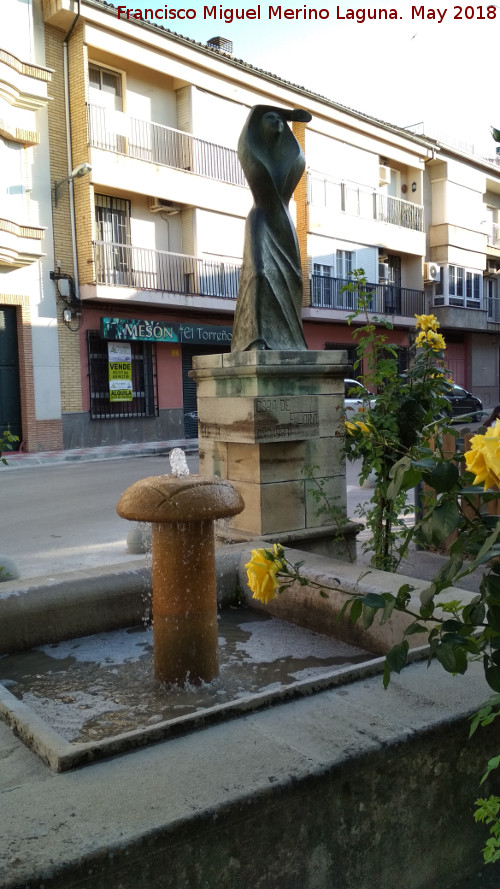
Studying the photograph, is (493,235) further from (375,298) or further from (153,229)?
(153,229)

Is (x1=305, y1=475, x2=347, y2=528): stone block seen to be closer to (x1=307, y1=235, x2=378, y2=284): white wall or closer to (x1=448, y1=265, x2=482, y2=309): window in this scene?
(x1=307, y1=235, x2=378, y2=284): white wall

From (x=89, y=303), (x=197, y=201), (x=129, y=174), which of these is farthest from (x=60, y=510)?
(x=197, y=201)

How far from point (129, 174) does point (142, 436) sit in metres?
6.86

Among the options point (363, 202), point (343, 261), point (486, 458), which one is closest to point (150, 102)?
point (343, 261)

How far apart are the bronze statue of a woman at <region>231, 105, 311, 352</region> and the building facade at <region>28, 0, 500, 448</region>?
10.6 m

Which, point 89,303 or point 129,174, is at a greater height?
point 129,174

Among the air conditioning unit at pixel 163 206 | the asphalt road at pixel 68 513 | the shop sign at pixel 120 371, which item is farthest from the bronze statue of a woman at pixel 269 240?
the air conditioning unit at pixel 163 206

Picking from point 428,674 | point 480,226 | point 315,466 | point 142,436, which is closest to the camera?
point 428,674

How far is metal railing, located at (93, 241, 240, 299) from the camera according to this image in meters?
20.1

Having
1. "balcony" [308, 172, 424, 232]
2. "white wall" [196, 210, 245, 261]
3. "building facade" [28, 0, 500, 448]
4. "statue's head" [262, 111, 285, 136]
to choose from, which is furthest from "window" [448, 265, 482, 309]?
"statue's head" [262, 111, 285, 136]

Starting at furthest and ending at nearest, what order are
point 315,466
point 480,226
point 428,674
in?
point 480,226 < point 315,466 < point 428,674

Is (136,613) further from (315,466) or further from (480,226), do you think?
(480,226)

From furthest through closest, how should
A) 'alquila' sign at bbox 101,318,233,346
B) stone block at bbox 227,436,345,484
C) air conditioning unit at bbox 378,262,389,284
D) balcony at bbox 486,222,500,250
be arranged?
balcony at bbox 486,222,500,250 → air conditioning unit at bbox 378,262,389,284 → 'alquila' sign at bbox 101,318,233,346 → stone block at bbox 227,436,345,484

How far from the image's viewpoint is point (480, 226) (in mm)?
34281
